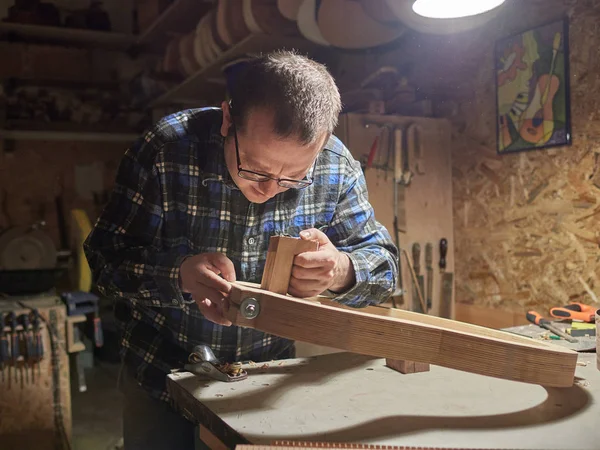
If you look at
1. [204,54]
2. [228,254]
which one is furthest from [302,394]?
[204,54]

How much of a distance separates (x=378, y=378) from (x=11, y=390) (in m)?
2.20

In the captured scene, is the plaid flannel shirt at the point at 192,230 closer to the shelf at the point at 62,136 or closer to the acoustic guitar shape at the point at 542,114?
the acoustic guitar shape at the point at 542,114

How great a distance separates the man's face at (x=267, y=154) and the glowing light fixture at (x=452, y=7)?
901 mm

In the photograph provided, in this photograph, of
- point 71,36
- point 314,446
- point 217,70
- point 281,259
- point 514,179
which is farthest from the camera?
point 71,36

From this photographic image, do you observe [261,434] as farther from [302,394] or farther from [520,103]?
[520,103]

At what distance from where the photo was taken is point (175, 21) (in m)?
4.13

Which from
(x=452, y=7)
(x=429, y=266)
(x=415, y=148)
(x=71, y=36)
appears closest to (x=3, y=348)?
(x=429, y=266)

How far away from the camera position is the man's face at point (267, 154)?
1097 millimetres

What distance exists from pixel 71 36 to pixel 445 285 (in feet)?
11.7

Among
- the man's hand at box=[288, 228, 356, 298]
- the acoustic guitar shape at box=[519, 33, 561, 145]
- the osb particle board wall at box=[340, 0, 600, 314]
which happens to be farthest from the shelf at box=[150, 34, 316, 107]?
the man's hand at box=[288, 228, 356, 298]

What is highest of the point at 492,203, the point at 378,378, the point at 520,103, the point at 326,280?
the point at 520,103

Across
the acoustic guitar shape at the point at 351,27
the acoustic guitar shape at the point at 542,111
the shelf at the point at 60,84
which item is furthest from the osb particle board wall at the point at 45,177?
the acoustic guitar shape at the point at 542,111

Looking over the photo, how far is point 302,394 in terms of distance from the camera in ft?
3.54

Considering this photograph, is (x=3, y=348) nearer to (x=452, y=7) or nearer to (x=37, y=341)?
(x=37, y=341)
